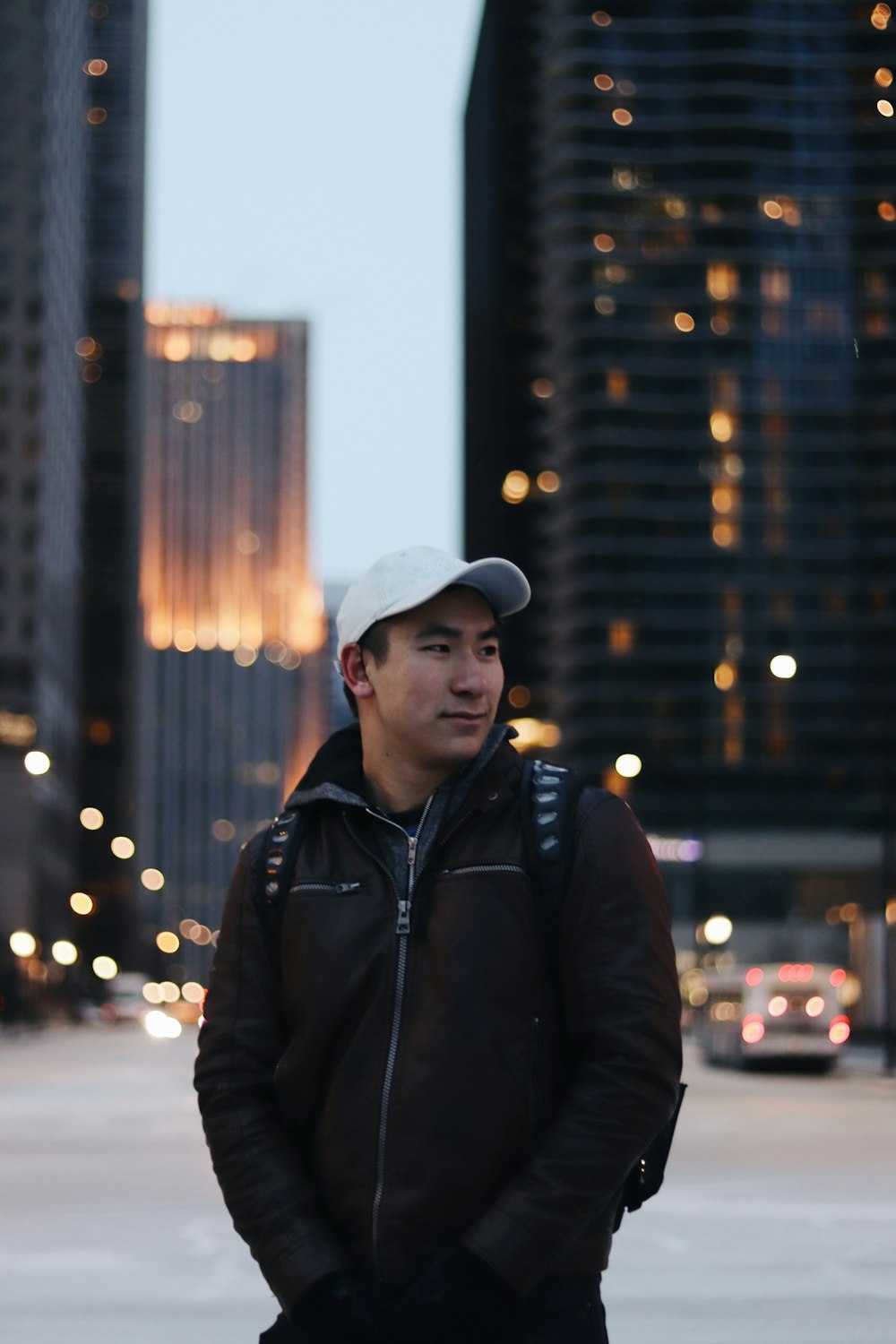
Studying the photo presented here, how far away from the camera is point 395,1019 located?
3564mm

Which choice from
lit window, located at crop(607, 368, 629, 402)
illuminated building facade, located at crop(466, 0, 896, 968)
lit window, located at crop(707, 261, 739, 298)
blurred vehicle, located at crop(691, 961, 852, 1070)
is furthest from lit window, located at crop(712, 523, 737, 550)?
blurred vehicle, located at crop(691, 961, 852, 1070)

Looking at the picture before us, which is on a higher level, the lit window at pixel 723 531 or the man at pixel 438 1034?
the lit window at pixel 723 531

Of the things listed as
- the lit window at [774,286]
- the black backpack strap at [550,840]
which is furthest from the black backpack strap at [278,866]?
the lit window at [774,286]

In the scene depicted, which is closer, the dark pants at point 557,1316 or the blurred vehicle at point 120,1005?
the dark pants at point 557,1316

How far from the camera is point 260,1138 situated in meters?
3.67

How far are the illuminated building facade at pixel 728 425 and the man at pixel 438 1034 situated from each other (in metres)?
128

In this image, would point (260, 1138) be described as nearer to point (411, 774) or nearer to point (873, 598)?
point (411, 774)

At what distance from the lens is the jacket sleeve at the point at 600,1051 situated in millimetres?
3396

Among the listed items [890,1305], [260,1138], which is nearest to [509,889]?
[260,1138]

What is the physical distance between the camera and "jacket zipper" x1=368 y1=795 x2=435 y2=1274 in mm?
3486

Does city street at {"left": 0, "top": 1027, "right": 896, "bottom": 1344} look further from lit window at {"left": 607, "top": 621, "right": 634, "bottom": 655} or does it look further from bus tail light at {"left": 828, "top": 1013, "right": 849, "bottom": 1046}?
lit window at {"left": 607, "top": 621, "right": 634, "bottom": 655}

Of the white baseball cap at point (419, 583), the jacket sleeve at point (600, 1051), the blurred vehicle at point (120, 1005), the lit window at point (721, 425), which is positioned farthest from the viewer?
the lit window at point (721, 425)

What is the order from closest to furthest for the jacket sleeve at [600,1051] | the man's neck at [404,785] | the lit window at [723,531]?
the jacket sleeve at [600,1051]
the man's neck at [404,785]
the lit window at [723,531]

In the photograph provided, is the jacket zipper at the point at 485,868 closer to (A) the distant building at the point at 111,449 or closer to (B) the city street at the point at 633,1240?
(B) the city street at the point at 633,1240
